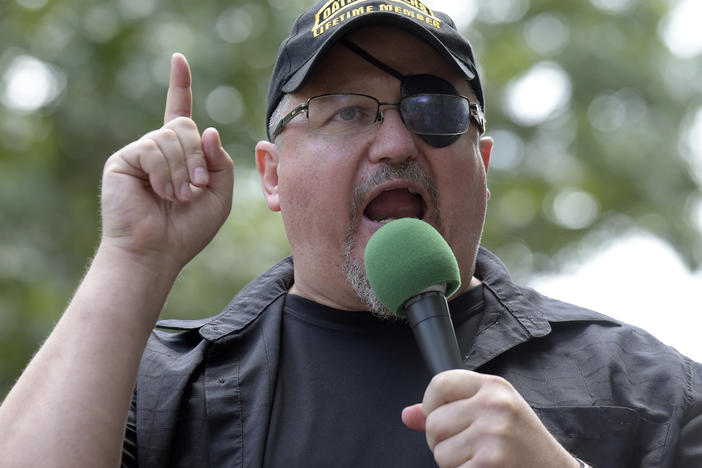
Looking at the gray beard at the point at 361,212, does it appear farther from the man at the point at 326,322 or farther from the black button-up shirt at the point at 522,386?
the black button-up shirt at the point at 522,386

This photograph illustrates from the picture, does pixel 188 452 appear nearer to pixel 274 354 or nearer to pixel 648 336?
pixel 274 354

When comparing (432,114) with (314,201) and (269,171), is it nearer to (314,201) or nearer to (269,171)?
(314,201)

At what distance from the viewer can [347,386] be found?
2.80 metres

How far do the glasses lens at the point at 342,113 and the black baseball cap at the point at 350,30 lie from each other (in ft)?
0.34

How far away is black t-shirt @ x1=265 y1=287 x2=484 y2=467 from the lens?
8.61 feet

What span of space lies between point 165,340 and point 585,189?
952 cm

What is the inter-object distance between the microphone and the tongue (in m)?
0.56

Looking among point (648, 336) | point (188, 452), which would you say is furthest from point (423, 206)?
point (188, 452)

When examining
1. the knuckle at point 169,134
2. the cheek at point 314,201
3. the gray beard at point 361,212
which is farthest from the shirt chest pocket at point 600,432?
the knuckle at point 169,134

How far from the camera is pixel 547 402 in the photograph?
2.64 metres

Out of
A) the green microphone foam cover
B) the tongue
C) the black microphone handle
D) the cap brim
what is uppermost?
the cap brim

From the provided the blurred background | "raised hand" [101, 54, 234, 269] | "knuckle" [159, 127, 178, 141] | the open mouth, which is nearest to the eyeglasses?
the open mouth

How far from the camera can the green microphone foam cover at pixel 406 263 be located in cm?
214

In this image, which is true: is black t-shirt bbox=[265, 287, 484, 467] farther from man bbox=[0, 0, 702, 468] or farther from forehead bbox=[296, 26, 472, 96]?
forehead bbox=[296, 26, 472, 96]
